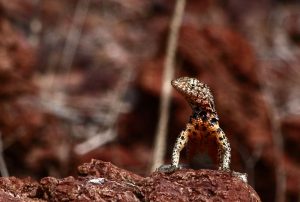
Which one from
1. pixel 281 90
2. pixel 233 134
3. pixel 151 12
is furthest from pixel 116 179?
pixel 151 12

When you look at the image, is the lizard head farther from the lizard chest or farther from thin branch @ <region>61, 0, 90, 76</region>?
thin branch @ <region>61, 0, 90, 76</region>

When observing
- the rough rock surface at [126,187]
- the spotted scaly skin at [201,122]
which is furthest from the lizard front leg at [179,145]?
the rough rock surface at [126,187]

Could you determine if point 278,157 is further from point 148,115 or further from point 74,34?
point 74,34

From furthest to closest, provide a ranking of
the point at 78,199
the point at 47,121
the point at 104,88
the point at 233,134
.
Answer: the point at 104,88 < the point at 47,121 < the point at 233,134 < the point at 78,199

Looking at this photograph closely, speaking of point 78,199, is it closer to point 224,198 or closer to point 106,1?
point 224,198

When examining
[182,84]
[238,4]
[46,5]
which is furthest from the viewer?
[238,4]

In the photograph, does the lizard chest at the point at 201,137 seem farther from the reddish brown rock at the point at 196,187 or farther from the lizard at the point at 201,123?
the reddish brown rock at the point at 196,187

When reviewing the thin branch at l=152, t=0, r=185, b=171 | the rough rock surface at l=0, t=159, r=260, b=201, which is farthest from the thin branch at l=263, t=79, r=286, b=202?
the rough rock surface at l=0, t=159, r=260, b=201
